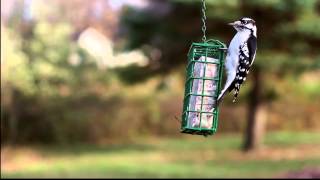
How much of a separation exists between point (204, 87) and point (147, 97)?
54.4 feet

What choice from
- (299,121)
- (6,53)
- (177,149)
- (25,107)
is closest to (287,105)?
(299,121)

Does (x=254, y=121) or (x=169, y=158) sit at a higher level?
(x=254, y=121)

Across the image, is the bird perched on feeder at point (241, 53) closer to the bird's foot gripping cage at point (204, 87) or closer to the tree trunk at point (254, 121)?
the bird's foot gripping cage at point (204, 87)

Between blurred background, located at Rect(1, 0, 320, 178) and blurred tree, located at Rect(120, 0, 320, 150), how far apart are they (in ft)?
0.09

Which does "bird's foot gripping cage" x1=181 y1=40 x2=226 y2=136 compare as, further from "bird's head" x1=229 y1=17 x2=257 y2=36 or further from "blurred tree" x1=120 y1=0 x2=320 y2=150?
"blurred tree" x1=120 y1=0 x2=320 y2=150

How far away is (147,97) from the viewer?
22.0 meters

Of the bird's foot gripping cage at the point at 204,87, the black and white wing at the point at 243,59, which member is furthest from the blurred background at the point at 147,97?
the black and white wing at the point at 243,59

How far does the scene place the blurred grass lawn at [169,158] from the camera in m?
14.1

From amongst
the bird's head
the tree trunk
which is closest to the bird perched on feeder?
the bird's head

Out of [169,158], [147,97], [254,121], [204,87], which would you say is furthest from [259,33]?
[204,87]

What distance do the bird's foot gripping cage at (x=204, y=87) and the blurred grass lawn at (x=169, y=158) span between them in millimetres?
7858

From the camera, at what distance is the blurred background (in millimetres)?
15188

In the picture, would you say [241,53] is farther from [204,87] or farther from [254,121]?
[254,121]

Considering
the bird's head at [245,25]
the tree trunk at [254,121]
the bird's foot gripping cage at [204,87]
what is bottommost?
the bird's foot gripping cage at [204,87]
